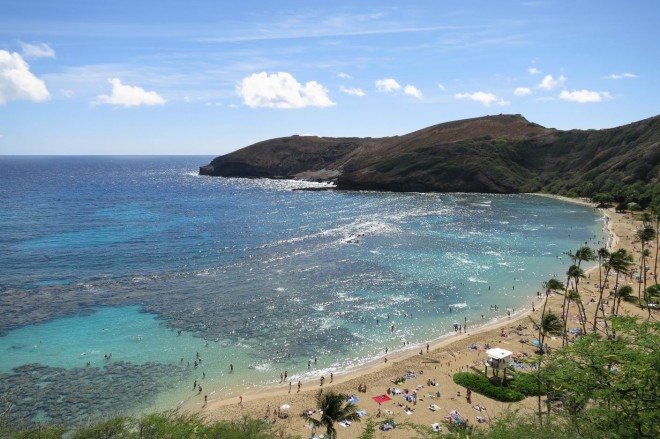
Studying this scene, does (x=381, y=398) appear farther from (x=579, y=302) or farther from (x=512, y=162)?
(x=512, y=162)

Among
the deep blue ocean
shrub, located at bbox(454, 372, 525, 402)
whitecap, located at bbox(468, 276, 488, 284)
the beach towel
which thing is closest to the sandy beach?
the beach towel

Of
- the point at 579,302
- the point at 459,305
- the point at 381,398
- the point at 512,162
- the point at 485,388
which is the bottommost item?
the point at 381,398

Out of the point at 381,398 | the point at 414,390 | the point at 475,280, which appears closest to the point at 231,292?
the point at 381,398

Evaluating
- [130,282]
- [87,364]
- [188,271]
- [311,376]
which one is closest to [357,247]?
[188,271]

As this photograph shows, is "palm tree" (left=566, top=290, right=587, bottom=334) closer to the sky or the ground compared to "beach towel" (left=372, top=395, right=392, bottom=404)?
closer to the sky

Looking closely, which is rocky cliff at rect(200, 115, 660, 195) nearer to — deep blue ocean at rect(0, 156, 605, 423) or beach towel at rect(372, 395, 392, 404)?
deep blue ocean at rect(0, 156, 605, 423)
